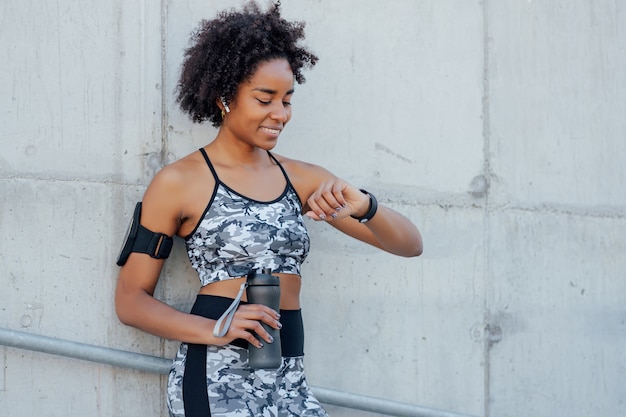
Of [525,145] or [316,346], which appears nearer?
[316,346]

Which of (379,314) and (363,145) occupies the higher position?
(363,145)

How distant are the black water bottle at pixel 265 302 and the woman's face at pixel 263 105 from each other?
22.0 inches

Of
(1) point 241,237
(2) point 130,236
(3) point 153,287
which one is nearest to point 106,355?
(3) point 153,287

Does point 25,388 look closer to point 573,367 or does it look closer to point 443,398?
point 443,398

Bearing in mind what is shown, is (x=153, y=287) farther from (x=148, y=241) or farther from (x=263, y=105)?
(x=263, y=105)

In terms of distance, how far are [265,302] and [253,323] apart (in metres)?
0.08

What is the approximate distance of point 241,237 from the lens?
3.53 meters

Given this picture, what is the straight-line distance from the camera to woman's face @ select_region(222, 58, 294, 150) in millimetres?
3645

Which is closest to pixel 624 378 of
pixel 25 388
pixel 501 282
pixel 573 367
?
pixel 573 367

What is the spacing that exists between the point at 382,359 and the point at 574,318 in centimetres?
101

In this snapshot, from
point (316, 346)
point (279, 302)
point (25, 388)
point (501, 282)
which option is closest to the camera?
point (279, 302)

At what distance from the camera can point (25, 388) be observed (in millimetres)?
3916

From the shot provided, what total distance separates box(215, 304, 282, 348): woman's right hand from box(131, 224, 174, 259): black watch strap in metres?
0.43

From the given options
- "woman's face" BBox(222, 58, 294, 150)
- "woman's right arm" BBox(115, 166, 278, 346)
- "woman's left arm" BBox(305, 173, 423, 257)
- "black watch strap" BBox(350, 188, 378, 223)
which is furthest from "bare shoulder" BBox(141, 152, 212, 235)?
"black watch strap" BBox(350, 188, 378, 223)
